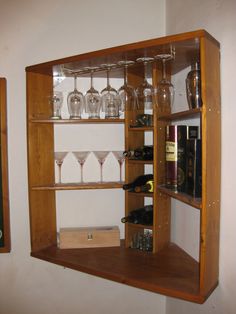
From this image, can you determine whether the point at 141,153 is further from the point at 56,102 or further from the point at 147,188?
the point at 56,102

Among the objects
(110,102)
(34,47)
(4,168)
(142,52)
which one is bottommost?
(4,168)

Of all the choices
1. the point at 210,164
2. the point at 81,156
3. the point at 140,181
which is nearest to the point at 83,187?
the point at 81,156

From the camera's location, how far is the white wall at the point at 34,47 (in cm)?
191

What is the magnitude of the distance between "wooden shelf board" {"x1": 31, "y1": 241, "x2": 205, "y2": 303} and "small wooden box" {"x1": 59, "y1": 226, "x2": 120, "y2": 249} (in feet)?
0.12

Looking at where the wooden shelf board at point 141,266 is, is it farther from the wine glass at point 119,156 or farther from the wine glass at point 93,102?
the wine glass at point 93,102

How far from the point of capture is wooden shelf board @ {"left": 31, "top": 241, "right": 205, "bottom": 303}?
1345 millimetres

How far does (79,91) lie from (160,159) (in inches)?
29.4

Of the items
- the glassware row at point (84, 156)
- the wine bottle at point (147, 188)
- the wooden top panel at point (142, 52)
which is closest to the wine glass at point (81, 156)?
the glassware row at point (84, 156)

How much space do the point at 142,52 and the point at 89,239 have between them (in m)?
1.21

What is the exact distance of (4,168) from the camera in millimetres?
1895

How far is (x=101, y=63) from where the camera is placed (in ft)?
5.14

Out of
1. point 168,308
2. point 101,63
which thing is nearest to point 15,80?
point 101,63

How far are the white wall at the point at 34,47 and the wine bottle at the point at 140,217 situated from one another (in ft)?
2.32

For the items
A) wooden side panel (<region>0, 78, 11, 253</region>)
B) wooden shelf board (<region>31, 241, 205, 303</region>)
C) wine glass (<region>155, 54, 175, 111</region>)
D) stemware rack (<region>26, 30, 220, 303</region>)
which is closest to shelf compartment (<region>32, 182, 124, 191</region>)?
stemware rack (<region>26, 30, 220, 303</region>)
